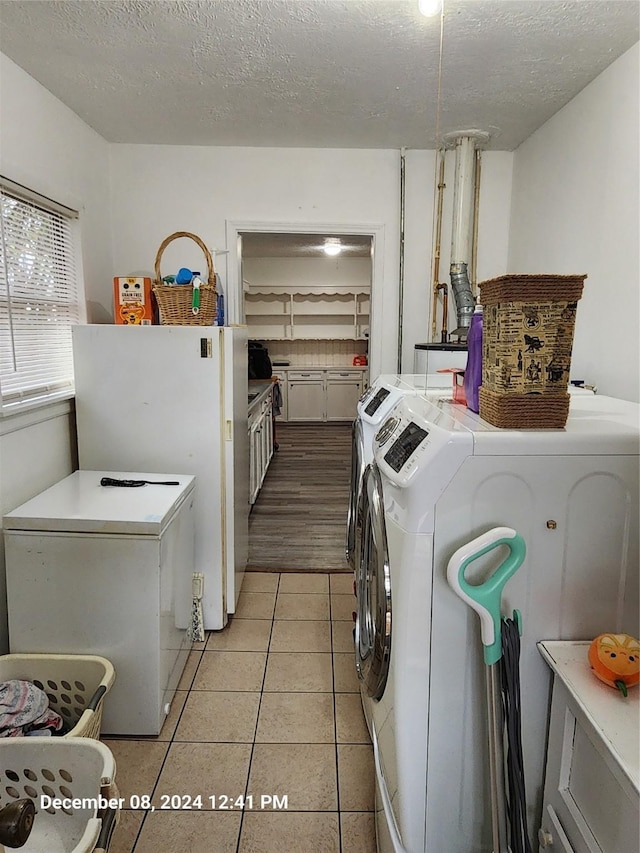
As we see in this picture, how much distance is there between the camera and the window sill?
186 cm

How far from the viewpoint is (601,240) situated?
2.08 metres

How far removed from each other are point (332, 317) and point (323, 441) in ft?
6.93

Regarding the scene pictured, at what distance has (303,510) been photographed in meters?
3.98

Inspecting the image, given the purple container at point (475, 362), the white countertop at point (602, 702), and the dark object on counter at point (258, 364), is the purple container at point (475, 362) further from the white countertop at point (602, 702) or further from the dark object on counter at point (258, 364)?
the dark object on counter at point (258, 364)

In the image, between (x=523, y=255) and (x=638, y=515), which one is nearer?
(x=638, y=515)

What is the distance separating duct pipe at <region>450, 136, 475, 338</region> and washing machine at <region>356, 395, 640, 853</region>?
1789 millimetres

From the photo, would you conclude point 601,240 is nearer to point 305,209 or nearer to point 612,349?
point 612,349

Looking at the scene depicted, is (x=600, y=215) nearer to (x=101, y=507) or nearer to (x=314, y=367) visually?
(x=101, y=507)

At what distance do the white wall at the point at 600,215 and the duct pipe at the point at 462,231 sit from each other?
1.20 feet

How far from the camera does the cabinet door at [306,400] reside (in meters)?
7.41

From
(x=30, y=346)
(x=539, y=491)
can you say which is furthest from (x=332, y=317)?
(x=539, y=491)

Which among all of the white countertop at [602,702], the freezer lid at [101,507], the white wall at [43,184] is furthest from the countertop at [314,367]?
the white countertop at [602,702]

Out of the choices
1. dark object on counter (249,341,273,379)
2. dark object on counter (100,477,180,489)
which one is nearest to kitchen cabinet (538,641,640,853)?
dark object on counter (100,477,180,489)

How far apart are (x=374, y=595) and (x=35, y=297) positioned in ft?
6.02
